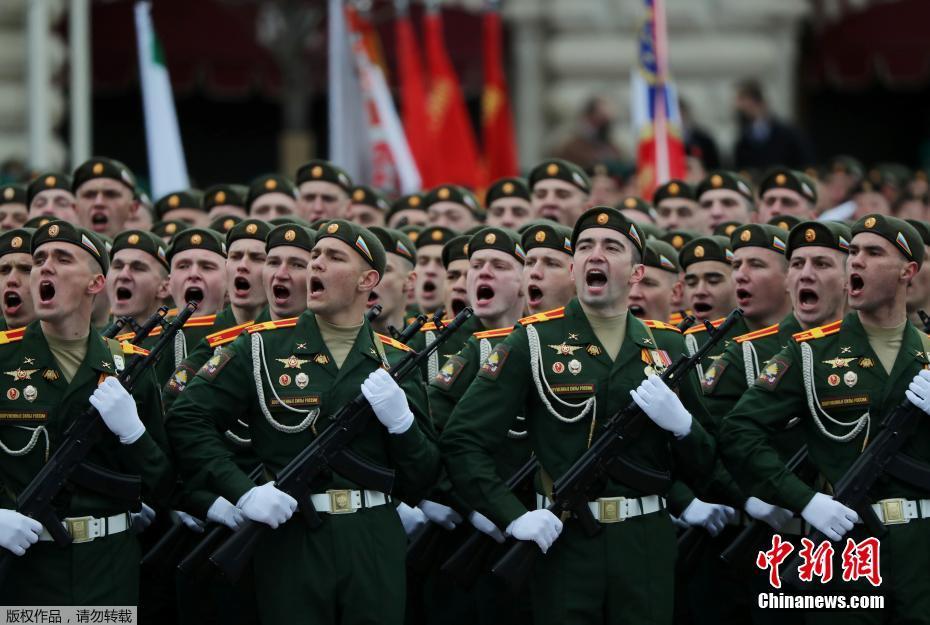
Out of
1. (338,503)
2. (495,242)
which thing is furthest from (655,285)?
(338,503)

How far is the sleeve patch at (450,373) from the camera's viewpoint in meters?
8.93

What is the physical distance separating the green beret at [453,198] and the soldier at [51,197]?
2297 mm

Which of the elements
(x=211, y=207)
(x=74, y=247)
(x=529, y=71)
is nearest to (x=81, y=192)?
(x=211, y=207)

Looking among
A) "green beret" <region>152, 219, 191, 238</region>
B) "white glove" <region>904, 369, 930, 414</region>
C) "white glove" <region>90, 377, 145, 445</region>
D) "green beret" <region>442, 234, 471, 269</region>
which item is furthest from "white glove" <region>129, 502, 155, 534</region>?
"white glove" <region>904, 369, 930, 414</region>

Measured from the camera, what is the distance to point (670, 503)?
30.0 feet

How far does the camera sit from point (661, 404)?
25.9 feet

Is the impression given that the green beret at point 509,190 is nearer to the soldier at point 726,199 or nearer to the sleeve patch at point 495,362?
the soldier at point 726,199

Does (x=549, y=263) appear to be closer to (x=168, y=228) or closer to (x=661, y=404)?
(x=661, y=404)

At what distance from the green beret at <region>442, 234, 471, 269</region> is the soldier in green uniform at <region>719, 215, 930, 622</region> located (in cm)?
222

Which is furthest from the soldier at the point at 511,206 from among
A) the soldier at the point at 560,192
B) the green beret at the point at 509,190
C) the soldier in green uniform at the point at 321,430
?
the soldier in green uniform at the point at 321,430

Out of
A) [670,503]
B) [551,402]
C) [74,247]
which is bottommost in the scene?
[670,503]

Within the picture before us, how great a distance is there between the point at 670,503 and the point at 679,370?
1.27 m

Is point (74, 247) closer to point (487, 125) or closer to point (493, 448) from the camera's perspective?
point (493, 448)

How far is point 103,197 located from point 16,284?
9.86 feet
